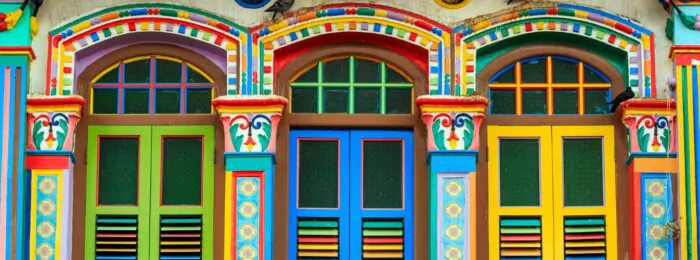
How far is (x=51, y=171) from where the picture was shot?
15.2 meters

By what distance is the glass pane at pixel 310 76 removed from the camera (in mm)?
15664

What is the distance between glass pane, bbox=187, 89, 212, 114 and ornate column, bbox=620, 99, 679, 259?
10.4 ft

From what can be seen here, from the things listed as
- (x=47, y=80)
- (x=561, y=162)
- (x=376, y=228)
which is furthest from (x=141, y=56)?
(x=561, y=162)

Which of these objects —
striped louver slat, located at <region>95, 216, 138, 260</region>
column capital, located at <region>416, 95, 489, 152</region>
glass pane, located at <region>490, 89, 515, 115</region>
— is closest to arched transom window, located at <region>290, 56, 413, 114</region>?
column capital, located at <region>416, 95, 489, 152</region>

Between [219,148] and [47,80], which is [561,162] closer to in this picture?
[219,148]

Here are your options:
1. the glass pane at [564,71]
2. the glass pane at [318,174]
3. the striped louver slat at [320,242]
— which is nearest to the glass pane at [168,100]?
the glass pane at [318,174]

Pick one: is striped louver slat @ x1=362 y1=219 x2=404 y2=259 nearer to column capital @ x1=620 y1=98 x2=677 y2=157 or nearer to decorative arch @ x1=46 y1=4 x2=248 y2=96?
decorative arch @ x1=46 y1=4 x2=248 y2=96

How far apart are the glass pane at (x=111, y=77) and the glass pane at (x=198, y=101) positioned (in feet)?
1.90

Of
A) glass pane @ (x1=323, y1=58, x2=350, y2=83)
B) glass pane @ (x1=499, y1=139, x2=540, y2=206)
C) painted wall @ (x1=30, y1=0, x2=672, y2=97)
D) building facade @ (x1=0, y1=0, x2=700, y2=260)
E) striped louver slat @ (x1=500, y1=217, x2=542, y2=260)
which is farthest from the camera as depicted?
glass pane @ (x1=323, y1=58, x2=350, y2=83)

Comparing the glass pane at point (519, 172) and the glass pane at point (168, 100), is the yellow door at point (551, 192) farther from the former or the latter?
the glass pane at point (168, 100)

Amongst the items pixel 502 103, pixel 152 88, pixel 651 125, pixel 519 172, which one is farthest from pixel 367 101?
pixel 651 125

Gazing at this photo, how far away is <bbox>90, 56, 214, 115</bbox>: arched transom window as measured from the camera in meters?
15.6

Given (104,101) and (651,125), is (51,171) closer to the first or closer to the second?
(104,101)

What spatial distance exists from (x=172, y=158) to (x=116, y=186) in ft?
1.57
